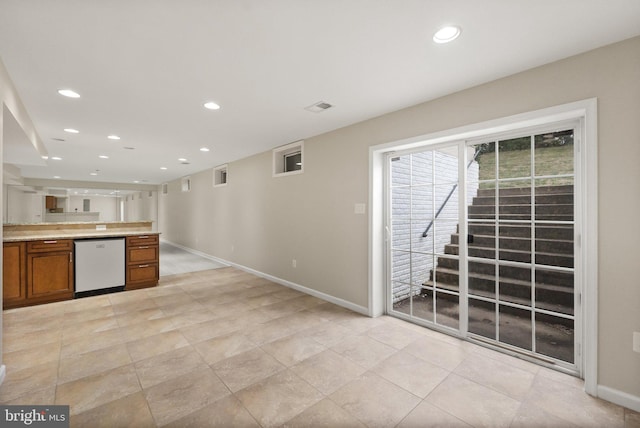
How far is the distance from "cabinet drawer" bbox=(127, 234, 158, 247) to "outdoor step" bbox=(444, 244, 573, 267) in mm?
4710

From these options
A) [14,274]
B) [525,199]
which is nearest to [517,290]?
[525,199]

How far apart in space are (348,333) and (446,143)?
2.31 m

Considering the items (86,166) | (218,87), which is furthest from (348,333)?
(86,166)

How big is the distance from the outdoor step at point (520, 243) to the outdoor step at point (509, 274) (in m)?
0.19

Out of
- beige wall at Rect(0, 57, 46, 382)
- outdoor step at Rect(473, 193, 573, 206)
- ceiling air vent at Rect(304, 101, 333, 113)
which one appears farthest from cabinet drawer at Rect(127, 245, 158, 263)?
outdoor step at Rect(473, 193, 573, 206)

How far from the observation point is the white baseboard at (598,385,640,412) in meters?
1.84

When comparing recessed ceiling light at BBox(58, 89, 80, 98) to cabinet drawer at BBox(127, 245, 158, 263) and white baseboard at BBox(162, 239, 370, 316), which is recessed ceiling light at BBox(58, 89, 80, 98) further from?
white baseboard at BBox(162, 239, 370, 316)

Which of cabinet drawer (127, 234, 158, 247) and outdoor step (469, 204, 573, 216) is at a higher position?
outdoor step (469, 204, 573, 216)

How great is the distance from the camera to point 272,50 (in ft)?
6.63

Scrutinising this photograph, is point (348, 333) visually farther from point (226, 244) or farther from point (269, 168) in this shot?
point (226, 244)

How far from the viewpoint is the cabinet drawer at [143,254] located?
4633 millimetres

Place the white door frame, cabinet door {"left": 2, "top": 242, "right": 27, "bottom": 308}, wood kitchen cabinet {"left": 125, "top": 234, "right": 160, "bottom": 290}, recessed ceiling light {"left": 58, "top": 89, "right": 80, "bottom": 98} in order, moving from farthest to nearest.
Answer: wood kitchen cabinet {"left": 125, "top": 234, "right": 160, "bottom": 290}, cabinet door {"left": 2, "top": 242, "right": 27, "bottom": 308}, recessed ceiling light {"left": 58, "top": 89, "right": 80, "bottom": 98}, the white door frame

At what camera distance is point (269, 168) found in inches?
205

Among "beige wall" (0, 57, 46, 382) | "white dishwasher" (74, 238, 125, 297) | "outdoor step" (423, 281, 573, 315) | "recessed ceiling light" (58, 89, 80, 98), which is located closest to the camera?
"beige wall" (0, 57, 46, 382)
